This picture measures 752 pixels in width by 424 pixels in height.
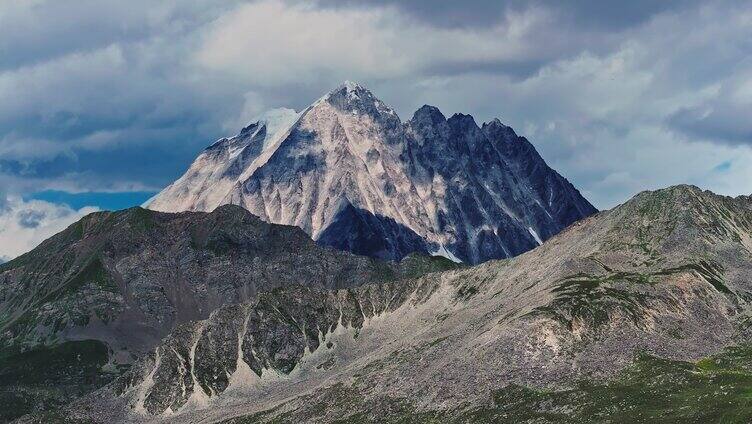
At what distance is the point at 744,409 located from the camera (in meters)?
180

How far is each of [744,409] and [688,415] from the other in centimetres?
1449

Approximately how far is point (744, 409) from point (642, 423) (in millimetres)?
21511

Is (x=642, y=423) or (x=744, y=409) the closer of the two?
(x=744, y=409)

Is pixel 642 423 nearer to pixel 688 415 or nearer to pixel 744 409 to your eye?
pixel 688 415

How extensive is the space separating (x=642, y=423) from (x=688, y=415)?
29.4 feet

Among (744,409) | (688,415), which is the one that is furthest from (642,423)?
(744,409)

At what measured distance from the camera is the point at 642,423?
637 feet

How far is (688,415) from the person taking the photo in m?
192

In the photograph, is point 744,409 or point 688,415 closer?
point 744,409
